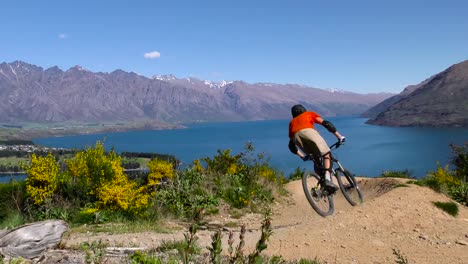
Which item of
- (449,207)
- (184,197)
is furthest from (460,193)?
(184,197)

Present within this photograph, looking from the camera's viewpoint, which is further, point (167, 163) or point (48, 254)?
point (167, 163)

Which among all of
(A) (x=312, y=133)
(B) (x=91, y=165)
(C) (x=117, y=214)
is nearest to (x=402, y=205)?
Result: (A) (x=312, y=133)

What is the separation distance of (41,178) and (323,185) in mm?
7833

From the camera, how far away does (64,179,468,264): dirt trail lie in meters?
7.07

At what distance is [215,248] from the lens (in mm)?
2092

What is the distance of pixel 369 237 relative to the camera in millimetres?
8070

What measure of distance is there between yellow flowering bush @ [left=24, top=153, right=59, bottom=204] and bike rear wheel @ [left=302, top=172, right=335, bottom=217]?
7.15 metres

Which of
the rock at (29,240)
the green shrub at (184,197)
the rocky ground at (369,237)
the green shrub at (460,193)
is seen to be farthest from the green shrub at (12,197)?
the green shrub at (460,193)

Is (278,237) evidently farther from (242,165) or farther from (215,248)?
(242,165)

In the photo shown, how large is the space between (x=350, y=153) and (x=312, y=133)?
113 metres

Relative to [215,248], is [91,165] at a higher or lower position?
lower

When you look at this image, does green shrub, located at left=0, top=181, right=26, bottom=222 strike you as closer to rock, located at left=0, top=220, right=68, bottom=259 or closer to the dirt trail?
the dirt trail

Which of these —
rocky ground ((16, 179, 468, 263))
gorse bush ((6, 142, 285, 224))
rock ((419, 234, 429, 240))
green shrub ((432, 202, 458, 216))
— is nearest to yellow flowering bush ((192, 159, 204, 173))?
gorse bush ((6, 142, 285, 224))

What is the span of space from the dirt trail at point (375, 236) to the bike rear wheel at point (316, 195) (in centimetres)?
100
